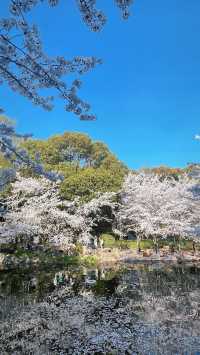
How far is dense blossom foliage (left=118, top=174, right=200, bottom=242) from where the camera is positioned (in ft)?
79.4

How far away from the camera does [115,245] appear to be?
2355cm

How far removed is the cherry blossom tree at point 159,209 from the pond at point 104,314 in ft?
35.1

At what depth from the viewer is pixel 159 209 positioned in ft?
82.7

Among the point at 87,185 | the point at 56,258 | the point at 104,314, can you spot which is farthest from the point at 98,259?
the point at 104,314

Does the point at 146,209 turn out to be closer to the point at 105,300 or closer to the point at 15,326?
the point at 105,300

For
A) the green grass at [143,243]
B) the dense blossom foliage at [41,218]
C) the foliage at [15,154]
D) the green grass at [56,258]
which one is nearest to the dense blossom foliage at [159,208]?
the green grass at [143,243]

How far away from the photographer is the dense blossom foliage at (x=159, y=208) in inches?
953

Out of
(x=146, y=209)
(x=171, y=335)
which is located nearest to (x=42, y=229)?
(x=146, y=209)

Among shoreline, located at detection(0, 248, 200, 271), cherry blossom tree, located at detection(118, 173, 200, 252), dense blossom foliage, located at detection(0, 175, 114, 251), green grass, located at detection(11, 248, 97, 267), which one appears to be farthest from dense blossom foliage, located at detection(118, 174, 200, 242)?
green grass, located at detection(11, 248, 97, 267)

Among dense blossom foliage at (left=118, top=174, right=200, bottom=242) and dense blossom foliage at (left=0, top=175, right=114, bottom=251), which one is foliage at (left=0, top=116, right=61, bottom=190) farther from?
dense blossom foliage at (left=118, top=174, right=200, bottom=242)

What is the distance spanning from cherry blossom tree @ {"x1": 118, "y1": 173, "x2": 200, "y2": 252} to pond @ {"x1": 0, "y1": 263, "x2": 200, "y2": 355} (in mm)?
10691

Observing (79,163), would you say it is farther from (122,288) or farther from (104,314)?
(104,314)

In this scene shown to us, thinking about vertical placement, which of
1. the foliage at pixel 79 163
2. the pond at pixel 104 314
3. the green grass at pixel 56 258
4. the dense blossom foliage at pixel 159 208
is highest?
the foliage at pixel 79 163

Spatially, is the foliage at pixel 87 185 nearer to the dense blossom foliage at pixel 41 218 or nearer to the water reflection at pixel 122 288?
the dense blossom foliage at pixel 41 218
